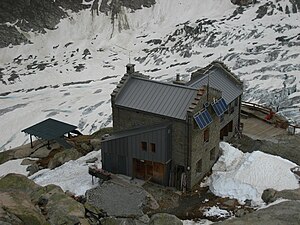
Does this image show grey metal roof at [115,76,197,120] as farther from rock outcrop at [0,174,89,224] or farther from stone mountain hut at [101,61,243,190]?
rock outcrop at [0,174,89,224]

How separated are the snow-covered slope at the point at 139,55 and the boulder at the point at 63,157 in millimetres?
17725

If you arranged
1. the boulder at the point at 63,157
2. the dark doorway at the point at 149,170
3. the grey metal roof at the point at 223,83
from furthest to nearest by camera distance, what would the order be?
the boulder at the point at 63,157, the grey metal roof at the point at 223,83, the dark doorway at the point at 149,170

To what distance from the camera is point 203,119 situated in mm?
29266

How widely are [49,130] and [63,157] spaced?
705 cm

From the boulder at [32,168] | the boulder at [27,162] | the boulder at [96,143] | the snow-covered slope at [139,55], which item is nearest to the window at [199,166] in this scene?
the boulder at [96,143]

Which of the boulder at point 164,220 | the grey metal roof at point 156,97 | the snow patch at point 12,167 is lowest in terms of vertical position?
the snow patch at point 12,167

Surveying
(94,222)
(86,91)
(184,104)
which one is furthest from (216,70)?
(86,91)

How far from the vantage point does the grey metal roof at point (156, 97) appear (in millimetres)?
29750

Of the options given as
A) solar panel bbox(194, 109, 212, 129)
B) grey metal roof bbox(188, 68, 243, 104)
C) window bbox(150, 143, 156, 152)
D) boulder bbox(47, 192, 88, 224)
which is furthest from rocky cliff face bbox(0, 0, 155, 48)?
boulder bbox(47, 192, 88, 224)

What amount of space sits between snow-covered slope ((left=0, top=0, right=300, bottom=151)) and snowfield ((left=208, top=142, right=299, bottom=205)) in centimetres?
2026

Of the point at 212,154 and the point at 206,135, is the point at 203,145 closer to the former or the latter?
the point at 206,135

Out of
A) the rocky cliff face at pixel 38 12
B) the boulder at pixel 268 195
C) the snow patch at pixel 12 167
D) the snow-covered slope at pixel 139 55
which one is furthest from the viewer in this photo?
the rocky cliff face at pixel 38 12

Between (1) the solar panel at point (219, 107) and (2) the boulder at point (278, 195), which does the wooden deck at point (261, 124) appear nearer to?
(1) the solar panel at point (219, 107)

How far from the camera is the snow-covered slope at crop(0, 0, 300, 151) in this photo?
61250 millimetres
